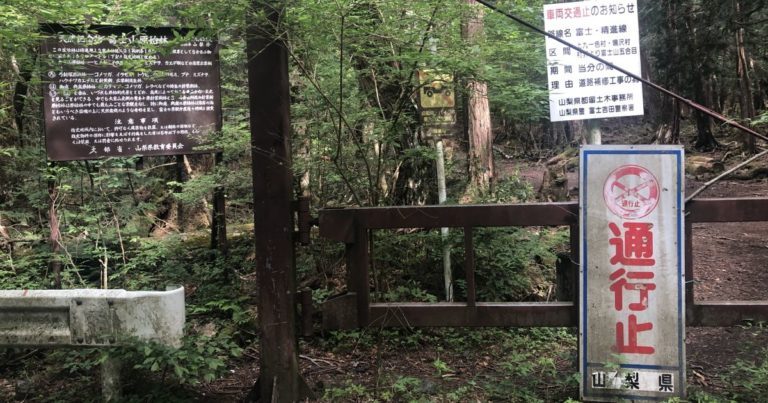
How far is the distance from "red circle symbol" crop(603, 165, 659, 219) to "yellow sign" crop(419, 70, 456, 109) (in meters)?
1.57

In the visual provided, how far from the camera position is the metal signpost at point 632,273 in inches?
136

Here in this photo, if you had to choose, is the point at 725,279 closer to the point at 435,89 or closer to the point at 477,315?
the point at 435,89

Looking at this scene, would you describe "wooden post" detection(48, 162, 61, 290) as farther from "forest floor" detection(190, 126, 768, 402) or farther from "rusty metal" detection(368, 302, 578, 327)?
"rusty metal" detection(368, 302, 578, 327)

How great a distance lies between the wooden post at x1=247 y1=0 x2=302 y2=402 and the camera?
3521 mm

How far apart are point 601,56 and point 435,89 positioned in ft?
13.3

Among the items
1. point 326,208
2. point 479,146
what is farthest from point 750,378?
point 479,146

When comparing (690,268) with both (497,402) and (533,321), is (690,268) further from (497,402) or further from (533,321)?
(497,402)

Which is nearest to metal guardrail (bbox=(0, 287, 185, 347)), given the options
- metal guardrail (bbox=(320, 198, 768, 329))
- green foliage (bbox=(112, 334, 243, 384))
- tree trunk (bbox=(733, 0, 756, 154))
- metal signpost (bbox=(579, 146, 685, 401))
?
green foliage (bbox=(112, 334, 243, 384))

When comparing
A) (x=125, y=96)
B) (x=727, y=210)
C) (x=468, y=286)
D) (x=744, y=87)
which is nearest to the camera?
(x=727, y=210)

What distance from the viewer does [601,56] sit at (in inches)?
306

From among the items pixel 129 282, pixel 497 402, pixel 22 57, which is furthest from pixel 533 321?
pixel 22 57

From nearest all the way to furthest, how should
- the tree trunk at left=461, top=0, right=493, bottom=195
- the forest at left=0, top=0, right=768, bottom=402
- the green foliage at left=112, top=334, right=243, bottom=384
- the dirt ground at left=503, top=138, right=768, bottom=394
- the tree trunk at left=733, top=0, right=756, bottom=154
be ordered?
the green foliage at left=112, top=334, right=243, bottom=384
the forest at left=0, top=0, right=768, bottom=402
the dirt ground at left=503, top=138, right=768, bottom=394
the tree trunk at left=461, top=0, right=493, bottom=195
the tree trunk at left=733, top=0, right=756, bottom=154

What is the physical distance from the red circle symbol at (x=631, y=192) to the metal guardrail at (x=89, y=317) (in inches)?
119

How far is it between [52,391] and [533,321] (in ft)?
12.1
